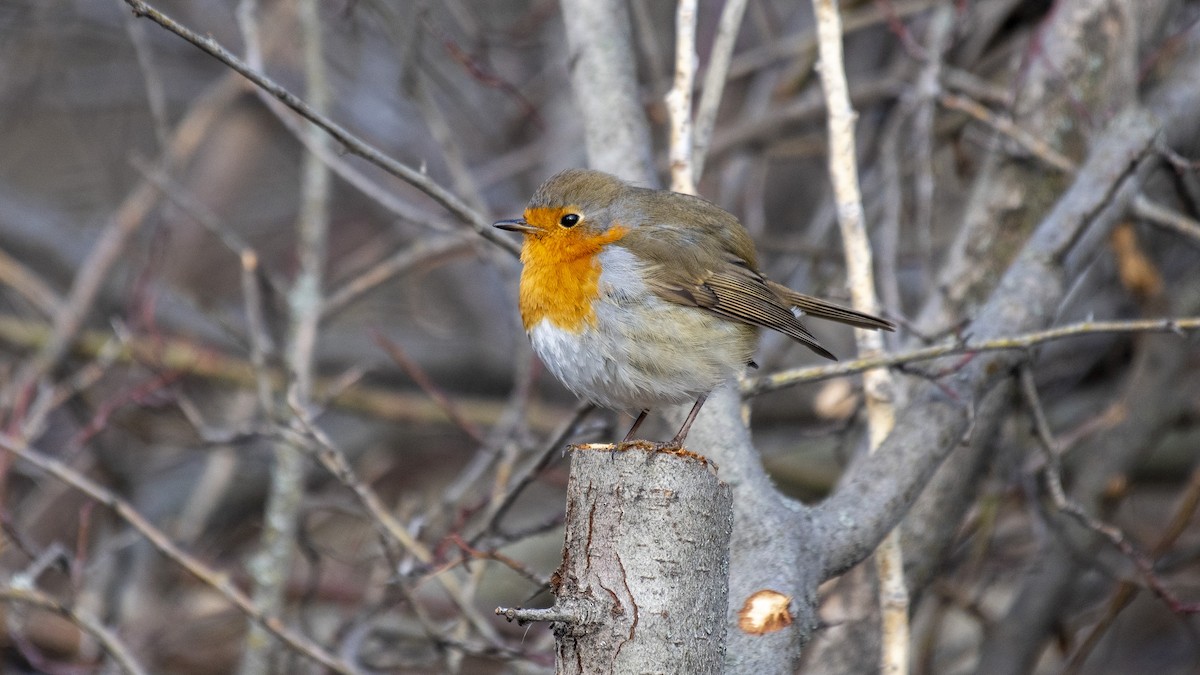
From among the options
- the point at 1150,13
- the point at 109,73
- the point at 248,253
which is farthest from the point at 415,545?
the point at 109,73

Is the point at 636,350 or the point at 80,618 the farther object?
the point at 80,618

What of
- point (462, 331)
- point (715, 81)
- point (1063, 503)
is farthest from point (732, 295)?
point (462, 331)

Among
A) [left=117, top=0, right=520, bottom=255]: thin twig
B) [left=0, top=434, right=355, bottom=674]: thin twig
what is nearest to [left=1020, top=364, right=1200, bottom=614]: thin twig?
[left=117, top=0, right=520, bottom=255]: thin twig

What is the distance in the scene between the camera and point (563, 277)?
2.90m

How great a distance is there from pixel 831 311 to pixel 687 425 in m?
0.54

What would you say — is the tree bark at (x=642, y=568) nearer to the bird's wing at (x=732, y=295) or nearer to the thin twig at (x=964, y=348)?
the thin twig at (x=964, y=348)

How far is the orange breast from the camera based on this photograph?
2844 millimetres

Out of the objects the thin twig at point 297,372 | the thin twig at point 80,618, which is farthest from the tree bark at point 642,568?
the thin twig at point 80,618

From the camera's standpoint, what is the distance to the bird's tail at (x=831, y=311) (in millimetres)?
2873

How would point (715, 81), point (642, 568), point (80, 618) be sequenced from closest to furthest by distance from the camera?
1. point (642, 568)
2. point (80, 618)
3. point (715, 81)

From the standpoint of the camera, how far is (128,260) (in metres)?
5.58

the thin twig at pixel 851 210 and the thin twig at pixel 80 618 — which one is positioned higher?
the thin twig at pixel 851 210

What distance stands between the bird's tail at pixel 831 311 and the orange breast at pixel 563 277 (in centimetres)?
49

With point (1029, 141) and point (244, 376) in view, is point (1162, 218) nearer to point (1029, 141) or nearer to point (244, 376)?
point (1029, 141)
